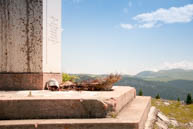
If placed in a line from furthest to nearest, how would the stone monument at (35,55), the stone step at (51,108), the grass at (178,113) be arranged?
the grass at (178,113) < the stone monument at (35,55) < the stone step at (51,108)

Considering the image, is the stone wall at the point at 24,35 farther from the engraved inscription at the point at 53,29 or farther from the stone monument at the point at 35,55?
Answer: the engraved inscription at the point at 53,29

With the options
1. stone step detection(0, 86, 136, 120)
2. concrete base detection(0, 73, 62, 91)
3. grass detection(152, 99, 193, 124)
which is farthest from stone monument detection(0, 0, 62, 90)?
grass detection(152, 99, 193, 124)

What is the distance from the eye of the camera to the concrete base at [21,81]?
534 centimetres

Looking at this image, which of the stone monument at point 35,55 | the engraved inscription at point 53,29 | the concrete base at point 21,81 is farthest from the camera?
the engraved inscription at point 53,29

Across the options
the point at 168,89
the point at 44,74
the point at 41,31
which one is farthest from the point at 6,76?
the point at 168,89

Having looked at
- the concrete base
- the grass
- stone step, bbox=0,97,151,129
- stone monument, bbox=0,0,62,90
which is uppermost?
stone monument, bbox=0,0,62,90

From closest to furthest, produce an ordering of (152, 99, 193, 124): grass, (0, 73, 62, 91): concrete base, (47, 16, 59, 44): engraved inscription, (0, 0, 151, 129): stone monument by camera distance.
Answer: (0, 0, 151, 129): stone monument, (0, 73, 62, 91): concrete base, (47, 16, 59, 44): engraved inscription, (152, 99, 193, 124): grass

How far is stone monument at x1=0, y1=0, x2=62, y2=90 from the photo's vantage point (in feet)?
17.6

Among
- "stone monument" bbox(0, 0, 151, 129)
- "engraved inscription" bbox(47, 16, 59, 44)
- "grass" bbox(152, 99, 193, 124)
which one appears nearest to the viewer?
"stone monument" bbox(0, 0, 151, 129)

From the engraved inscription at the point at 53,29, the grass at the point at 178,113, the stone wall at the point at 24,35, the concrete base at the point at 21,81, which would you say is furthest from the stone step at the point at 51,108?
the grass at the point at 178,113

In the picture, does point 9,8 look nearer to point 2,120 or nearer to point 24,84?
point 24,84

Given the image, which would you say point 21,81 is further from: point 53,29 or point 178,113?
point 178,113

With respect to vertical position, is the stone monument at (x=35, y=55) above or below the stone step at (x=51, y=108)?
above

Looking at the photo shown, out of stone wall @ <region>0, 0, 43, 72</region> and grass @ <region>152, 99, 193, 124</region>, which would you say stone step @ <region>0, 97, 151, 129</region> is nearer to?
stone wall @ <region>0, 0, 43, 72</region>
